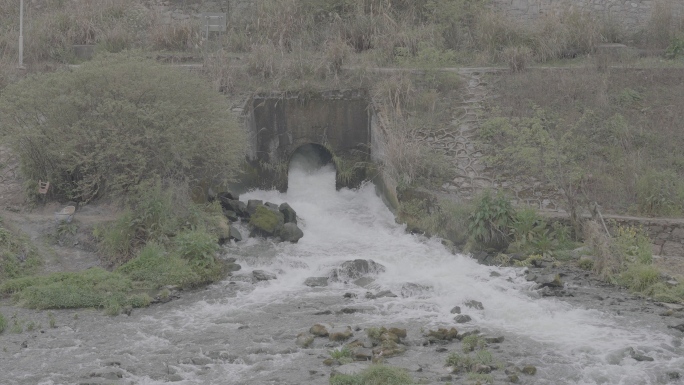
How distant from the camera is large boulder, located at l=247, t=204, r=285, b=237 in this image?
16.9 m

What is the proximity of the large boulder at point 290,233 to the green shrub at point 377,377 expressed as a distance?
22.1 feet

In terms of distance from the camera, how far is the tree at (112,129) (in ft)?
51.6

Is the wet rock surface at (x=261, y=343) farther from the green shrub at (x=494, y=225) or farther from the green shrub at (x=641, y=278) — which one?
the green shrub at (x=494, y=225)

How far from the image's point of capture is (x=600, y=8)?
25000 mm

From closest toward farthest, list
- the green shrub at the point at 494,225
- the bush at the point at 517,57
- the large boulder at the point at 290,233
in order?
the green shrub at the point at 494,225 < the large boulder at the point at 290,233 < the bush at the point at 517,57

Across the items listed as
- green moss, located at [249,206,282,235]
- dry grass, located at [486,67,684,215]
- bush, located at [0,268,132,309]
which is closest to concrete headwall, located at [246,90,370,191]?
dry grass, located at [486,67,684,215]

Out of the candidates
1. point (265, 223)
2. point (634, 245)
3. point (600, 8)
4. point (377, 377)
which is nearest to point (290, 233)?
point (265, 223)

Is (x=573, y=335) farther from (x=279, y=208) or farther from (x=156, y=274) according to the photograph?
(x=279, y=208)

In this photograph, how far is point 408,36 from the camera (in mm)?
23250

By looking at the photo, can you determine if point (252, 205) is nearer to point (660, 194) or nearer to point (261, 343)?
point (261, 343)

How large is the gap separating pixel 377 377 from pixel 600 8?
58.3 feet

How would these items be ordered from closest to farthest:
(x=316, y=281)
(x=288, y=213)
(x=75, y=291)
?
1. (x=75, y=291)
2. (x=316, y=281)
3. (x=288, y=213)

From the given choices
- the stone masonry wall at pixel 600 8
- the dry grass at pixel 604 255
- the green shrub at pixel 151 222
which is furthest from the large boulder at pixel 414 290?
the stone masonry wall at pixel 600 8

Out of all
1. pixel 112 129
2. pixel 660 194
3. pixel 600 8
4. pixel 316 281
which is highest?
pixel 600 8
